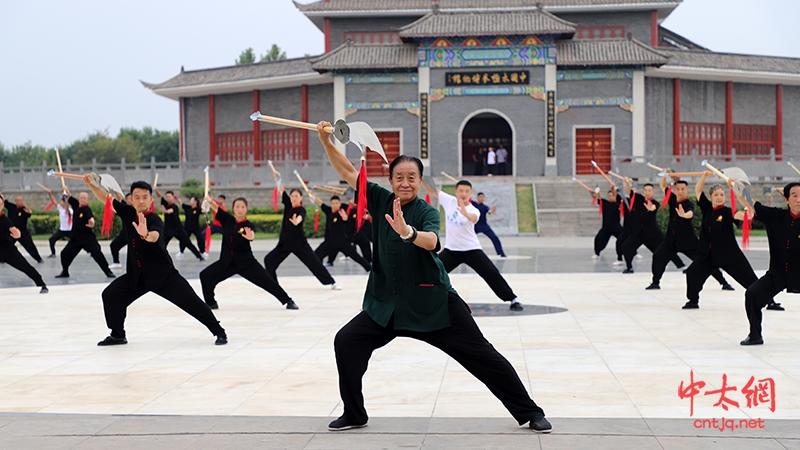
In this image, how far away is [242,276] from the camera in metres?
9.54

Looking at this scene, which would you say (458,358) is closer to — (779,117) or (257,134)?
(257,134)

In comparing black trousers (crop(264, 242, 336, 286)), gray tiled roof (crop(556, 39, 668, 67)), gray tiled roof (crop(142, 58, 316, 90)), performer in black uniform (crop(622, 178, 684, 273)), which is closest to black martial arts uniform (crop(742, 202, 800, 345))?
black trousers (crop(264, 242, 336, 286))

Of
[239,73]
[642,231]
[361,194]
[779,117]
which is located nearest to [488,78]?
[239,73]

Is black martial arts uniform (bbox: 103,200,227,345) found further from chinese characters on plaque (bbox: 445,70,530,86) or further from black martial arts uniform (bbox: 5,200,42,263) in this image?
chinese characters on plaque (bbox: 445,70,530,86)

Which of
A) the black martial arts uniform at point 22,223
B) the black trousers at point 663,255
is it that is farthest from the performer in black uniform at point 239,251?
the black martial arts uniform at point 22,223

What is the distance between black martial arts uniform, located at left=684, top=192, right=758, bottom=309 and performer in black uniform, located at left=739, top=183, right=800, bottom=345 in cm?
188

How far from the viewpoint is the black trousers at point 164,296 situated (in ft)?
24.3

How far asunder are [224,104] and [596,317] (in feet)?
90.9

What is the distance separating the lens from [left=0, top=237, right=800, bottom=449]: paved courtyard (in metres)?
4.51

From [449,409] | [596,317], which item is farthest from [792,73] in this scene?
[449,409]

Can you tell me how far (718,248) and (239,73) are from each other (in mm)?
26843

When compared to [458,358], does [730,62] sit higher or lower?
higher

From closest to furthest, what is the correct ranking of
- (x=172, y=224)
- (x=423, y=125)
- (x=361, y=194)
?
(x=361, y=194)
(x=172, y=224)
(x=423, y=125)

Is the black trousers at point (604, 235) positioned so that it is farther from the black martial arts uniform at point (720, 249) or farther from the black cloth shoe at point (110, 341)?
the black cloth shoe at point (110, 341)
